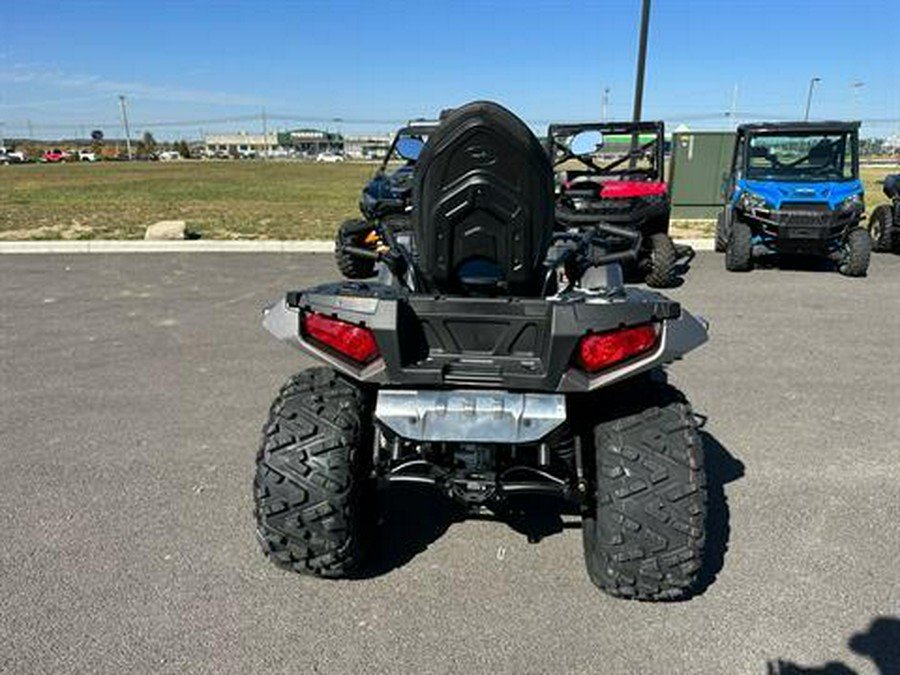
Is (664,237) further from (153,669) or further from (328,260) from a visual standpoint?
(153,669)

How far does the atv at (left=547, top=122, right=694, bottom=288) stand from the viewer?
777cm

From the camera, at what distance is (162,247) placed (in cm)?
1014

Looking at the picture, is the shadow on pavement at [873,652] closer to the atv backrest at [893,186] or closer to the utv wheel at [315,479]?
the utv wheel at [315,479]

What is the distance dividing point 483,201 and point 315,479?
1.12m

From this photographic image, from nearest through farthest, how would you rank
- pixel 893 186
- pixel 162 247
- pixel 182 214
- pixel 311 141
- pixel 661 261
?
1. pixel 661 261
2. pixel 893 186
3. pixel 162 247
4. pixel 182 214
5. pixel 311 141

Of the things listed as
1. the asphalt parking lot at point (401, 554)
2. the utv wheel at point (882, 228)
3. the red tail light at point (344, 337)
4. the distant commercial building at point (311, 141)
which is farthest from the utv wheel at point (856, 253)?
the distant commercial building at point (311, 141)

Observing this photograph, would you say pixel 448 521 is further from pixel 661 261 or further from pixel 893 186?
pixel 893 186

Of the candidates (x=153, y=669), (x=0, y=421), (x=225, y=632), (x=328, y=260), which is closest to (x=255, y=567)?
(x=225, y=632)

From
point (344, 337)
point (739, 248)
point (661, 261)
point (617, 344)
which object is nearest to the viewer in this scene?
point (617, 344)

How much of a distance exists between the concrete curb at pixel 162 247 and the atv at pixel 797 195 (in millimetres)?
5761

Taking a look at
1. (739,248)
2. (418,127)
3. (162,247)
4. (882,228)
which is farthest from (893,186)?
(162,247)

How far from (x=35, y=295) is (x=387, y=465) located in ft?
21.6

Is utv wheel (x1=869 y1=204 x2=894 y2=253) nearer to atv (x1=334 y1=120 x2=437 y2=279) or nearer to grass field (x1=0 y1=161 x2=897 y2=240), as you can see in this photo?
grass field (x1=0 y1=161 x2=897 y2=240)

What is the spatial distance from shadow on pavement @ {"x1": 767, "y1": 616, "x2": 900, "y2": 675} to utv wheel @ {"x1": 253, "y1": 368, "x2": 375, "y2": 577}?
149 centimetres
